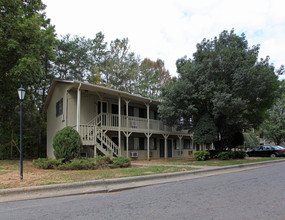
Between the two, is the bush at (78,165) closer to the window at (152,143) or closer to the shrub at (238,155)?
the window at (152,143)

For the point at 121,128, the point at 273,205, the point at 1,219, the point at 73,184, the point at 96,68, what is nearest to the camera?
the point at 1,219

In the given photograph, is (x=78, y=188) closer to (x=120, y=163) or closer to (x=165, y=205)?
(x=165, y=205)

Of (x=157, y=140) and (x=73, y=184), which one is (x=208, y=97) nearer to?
(x=157, y=140)

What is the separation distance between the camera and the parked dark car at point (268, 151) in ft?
75.9

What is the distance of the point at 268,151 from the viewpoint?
24000 millimetres

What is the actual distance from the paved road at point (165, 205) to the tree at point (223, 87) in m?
9.19

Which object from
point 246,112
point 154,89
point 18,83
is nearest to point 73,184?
point 18,83

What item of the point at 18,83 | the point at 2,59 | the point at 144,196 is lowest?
the point at 144,196

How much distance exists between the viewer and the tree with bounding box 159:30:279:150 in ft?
49.6

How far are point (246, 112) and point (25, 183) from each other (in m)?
16.1

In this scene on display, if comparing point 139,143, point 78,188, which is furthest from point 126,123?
point 78,188

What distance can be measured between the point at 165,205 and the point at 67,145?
852 cm

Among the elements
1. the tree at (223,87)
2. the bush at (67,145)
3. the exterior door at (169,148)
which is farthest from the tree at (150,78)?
the bush at (67,145)

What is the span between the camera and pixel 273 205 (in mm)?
5066
